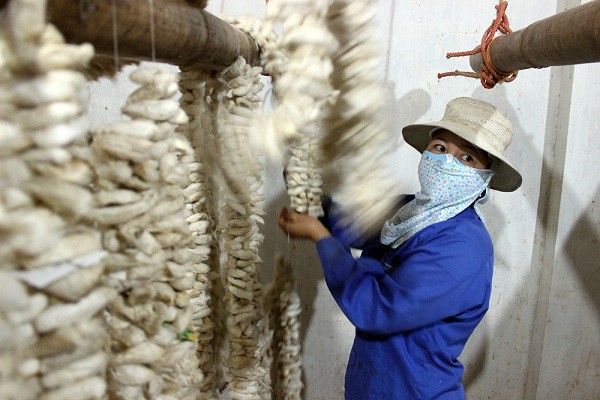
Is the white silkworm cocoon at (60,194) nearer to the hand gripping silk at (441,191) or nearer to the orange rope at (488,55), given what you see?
the hand gripping silk at (441,191)

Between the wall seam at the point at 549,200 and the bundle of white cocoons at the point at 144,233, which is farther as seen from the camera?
the wall seam at the point at 549,200

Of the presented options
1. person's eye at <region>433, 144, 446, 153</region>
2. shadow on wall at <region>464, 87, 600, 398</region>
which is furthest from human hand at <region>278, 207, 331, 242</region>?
shadow on wall at <region>464, 87, 600, 398</region>

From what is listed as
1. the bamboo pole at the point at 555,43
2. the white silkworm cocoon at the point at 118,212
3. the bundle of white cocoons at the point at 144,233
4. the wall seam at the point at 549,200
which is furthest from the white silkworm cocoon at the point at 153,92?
the wall seam at the point at 549,200

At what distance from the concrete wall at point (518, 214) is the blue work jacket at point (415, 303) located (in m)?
0.40

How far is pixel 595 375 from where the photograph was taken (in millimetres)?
1487

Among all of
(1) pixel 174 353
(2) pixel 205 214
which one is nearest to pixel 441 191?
(2) pixel 205 214

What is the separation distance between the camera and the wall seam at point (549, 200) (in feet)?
4.38

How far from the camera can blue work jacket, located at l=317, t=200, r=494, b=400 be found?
824 millimetres

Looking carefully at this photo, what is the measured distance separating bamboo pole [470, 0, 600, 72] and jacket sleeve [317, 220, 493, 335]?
1.26 feet

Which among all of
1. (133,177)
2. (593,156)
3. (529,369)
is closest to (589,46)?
(133,177)

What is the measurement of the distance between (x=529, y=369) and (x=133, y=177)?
168cm

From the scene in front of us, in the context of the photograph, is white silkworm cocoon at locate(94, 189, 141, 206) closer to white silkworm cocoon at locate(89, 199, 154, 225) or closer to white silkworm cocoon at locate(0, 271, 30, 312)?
white silkworm cocoon at locate(89, 199, 154, 225)

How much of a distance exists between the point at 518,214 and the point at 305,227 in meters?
0.96

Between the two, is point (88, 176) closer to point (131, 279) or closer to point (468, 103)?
point (131, 279)
